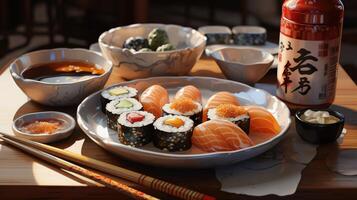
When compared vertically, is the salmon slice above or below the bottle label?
below

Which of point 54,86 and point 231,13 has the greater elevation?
point 54,86

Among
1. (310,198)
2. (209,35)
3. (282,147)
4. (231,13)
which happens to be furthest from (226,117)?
(231,13)

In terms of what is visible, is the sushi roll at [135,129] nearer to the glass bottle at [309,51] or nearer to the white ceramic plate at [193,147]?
the white ceramic plate at [193,147]

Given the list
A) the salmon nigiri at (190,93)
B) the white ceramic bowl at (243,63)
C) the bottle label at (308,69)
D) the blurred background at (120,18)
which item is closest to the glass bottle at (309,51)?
the bottle label at (308,69)

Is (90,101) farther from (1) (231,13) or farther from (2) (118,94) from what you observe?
(1) (231,13)

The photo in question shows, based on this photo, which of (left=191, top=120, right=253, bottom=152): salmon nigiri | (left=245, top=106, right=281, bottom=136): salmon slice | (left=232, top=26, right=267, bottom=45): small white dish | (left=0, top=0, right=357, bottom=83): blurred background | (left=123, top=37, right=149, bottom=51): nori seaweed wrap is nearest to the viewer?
(left=191, top=120, right=253, bottom=152): salmon nigiri

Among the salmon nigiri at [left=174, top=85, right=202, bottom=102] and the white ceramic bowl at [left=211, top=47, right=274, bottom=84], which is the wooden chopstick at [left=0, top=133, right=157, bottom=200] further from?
the white ceramic bowl at [left=211, top=47, right=274, bottom=84]

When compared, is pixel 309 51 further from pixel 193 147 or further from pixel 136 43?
pixel 136 43

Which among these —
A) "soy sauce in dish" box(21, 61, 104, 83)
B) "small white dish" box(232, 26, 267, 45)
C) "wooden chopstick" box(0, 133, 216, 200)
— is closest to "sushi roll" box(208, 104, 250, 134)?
"wooden chopstick" box(0, 133, 216, 200)

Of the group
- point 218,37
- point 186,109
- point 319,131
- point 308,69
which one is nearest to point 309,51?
point 308,69
